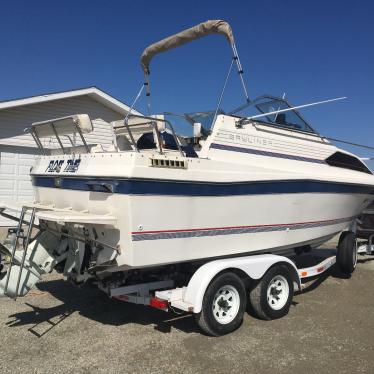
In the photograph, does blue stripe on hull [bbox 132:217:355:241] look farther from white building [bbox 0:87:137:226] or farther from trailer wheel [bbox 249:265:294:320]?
white building [bbox 0:87:137:226]

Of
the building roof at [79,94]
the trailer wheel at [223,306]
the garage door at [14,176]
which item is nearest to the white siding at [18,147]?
the garage door at [14,176]

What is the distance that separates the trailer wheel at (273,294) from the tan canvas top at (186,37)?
321 centimetres

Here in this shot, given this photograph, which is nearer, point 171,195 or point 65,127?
point 171,195

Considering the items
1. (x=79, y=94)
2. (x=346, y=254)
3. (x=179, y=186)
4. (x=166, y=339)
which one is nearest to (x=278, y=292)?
(x=166, y=339)

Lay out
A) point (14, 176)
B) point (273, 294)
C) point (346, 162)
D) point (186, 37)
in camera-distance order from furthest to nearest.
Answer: point (14, 176)
point (346, 162)
point (186, 37)
point (273, 294)

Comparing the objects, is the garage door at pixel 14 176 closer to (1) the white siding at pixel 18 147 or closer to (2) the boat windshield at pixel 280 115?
(1) the white siding at pixel 18 147

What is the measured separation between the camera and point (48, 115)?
43.0ft

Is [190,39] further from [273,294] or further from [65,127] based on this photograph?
[273,294]

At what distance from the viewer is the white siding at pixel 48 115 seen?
12.4 meters

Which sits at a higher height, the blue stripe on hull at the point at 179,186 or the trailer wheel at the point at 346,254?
the blue stripe on hull at the point at 179,186

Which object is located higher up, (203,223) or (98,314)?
(203,223)

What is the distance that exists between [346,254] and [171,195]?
14.2ft

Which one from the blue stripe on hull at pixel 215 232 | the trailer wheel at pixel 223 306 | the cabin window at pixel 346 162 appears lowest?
the trailer wheel at pixel 223 306

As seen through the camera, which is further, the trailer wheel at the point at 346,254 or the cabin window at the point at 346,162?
the trailer wheel at the point at 346,254
